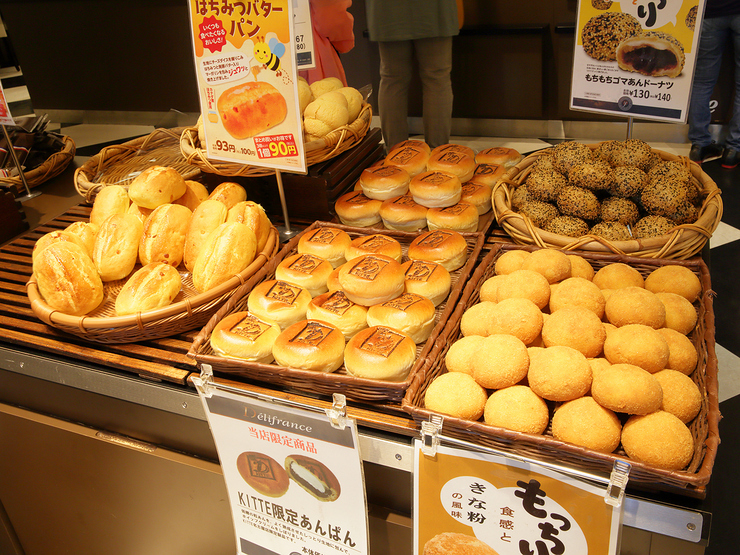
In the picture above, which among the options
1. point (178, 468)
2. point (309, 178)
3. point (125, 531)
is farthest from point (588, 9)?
point (125, 531)

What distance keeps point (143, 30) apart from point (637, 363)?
6.16 meters

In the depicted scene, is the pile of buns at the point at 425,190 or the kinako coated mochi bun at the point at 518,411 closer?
the kinako coated mochi bun at the point at 518,411

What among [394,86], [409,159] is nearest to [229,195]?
[409,159]

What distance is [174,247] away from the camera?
1.64 metres

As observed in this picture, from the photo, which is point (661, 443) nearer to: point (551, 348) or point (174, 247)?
point (551, 348)

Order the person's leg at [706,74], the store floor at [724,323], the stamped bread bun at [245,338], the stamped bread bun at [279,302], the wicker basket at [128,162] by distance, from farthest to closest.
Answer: the person's leg at [706,74]
the wicker basket at [128,162]
the store floor at [724,323]
the stamped bread bun at [279,302]
the stamped bread bun at [245,338]

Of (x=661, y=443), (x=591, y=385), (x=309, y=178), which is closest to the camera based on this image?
(x=661, y=443)

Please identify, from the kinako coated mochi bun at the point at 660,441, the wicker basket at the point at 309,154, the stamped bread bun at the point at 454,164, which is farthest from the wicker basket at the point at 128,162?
the kinako coated mochi bun at the point at 660,441

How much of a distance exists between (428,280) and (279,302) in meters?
0.40

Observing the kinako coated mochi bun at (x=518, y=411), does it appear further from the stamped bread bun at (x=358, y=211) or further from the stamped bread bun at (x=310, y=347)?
the stamped bread bun at (x=358, y=211)

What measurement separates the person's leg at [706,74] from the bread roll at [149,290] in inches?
153

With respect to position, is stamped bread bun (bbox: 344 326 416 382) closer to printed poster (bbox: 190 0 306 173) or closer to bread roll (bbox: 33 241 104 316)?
printed poster (bbox: 190 0 306 173)

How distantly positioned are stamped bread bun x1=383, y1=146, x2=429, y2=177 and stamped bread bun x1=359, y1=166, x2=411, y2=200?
1.8 inches

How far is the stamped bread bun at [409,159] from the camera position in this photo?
1934 mm
